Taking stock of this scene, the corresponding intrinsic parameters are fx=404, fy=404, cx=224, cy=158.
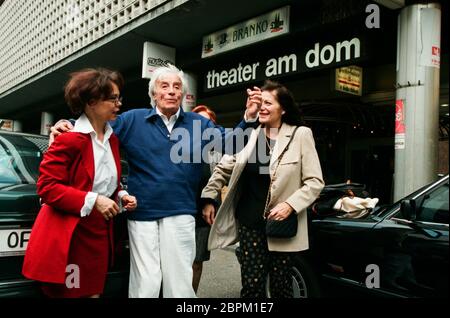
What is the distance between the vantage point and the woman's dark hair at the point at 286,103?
252 cm

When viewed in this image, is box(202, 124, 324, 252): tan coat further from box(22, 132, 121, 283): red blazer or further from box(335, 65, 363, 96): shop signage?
box(335, 65, 363, 96): shop signage

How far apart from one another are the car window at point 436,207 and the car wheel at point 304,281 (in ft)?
3.40

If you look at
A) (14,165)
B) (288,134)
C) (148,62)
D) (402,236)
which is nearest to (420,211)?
(402,236)

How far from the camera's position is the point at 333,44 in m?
5.89

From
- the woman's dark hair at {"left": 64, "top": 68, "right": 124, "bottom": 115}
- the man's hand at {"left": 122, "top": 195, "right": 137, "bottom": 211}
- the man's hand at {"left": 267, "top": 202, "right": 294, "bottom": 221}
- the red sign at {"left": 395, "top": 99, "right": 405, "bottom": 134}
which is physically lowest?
the man's hand at {"left": 267, "top": 202, "right": 294, "bottom": 221}

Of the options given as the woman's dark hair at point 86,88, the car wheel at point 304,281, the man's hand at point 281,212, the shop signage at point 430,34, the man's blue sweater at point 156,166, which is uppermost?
the shop signage at point 430,34

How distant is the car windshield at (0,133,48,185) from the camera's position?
2564 millimetres

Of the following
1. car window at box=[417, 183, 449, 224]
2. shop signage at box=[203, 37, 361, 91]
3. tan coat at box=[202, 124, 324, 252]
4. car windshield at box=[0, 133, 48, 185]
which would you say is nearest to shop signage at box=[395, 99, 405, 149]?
shop signage at box=[203, 37, 361, 91]

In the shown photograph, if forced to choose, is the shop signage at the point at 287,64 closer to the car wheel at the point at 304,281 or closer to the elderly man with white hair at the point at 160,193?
the car wheel at the point at 304,281

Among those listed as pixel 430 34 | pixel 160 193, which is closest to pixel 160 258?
pixel 160 193

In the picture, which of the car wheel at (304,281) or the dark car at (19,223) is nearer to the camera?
the dark car at (19,223)

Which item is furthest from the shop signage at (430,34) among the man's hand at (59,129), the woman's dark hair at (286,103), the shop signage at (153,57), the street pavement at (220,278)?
the shop signage at (153,57)
